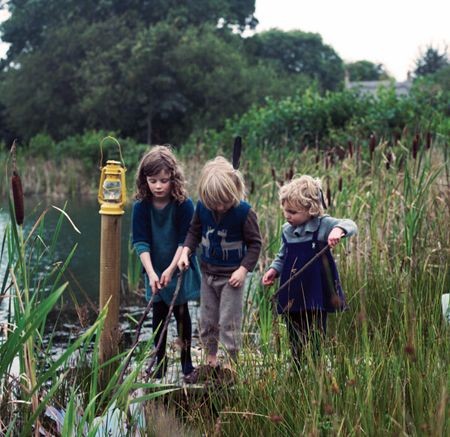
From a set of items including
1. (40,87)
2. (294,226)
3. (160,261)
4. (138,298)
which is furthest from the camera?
(40,87)

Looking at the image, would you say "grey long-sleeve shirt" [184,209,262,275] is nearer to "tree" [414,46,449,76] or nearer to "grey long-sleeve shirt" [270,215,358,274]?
"grey long-sleeve shirt" [270,215,358,274]

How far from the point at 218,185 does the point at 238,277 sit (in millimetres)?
454

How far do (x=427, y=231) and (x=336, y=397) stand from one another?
7.74ft

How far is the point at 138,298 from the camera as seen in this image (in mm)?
7188

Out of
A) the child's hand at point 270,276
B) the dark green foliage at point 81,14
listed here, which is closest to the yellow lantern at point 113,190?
the child's hand at point 270,276

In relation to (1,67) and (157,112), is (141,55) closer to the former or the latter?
(157,112)

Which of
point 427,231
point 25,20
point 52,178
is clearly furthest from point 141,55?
point 427,231

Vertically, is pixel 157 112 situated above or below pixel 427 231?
above

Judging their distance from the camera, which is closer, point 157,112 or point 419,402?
point 419,402

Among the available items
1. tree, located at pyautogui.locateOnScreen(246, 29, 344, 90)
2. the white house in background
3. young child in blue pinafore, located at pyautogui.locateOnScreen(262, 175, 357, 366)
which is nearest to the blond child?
young child in blue pinafore, located at pyautogui.locateOnScreen(262, 175, 357, 366)

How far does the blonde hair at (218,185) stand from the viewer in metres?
3.73

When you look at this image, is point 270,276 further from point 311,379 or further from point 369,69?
point 369,69

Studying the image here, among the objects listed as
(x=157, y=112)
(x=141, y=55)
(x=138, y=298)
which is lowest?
(x=138, y=298)

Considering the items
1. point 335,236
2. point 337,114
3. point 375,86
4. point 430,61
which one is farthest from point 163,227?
point 375,86
